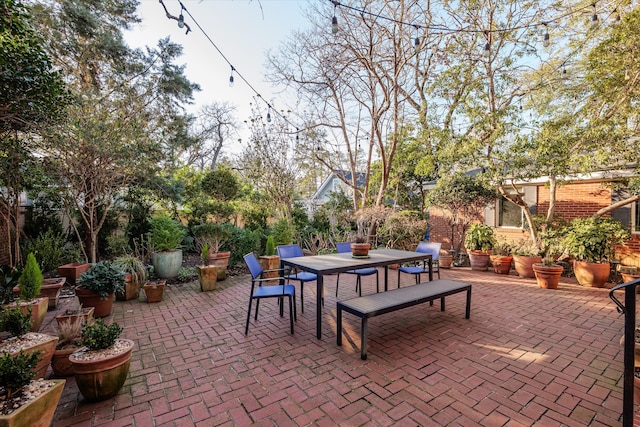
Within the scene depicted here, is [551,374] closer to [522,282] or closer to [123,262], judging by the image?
[522,282]

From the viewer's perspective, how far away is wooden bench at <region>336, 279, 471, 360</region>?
2.82 metres

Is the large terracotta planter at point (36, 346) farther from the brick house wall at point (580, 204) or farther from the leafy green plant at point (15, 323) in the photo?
the brick house wall at point (580, 204)

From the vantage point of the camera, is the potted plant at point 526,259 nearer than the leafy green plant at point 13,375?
No

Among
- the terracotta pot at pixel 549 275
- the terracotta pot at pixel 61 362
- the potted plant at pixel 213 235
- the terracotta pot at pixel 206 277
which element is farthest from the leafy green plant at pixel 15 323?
the terracotta pot at pixel 549 275

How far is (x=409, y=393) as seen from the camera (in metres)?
2.32

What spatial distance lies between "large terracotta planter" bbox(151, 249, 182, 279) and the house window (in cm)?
879

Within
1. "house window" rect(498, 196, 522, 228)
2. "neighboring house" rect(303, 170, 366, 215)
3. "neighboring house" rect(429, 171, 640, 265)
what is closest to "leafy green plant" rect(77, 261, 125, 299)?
"neighboring house" rect(303, 170, 366, 215)

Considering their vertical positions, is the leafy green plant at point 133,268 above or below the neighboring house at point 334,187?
below

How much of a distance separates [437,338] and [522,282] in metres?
3.94

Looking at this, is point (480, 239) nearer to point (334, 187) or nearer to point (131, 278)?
point (131, 278)

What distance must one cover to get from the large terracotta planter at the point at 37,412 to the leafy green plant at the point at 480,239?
25.9 ft

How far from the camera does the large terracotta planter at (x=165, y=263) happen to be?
5.91m

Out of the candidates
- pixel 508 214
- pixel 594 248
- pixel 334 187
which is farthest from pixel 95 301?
pixel 334 187

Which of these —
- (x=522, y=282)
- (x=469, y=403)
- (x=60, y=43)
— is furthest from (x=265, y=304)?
(x=60, y=43)
